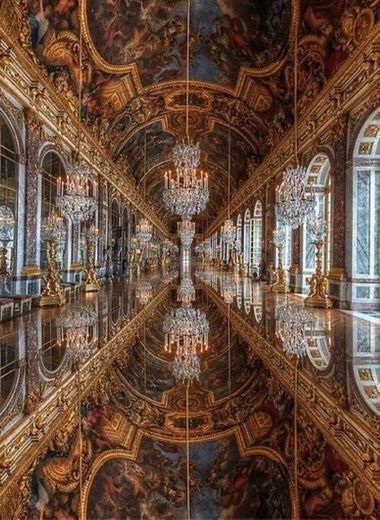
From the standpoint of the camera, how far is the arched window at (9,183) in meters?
8.68

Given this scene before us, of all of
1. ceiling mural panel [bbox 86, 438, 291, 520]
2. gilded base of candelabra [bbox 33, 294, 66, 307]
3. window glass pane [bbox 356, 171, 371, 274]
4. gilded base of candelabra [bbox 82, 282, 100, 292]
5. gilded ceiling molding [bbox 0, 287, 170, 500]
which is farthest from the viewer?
gilded base of candelabra [bbox 82, 282, 100, 292]

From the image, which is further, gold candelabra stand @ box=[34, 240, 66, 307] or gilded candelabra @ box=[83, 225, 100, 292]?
gilded candelabra @ box=[83, 225, 100, 292]

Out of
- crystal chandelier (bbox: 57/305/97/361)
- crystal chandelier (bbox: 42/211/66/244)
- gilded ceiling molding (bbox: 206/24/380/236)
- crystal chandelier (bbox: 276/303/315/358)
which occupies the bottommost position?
crystal chandelier (bbox: 276/303/315/358)

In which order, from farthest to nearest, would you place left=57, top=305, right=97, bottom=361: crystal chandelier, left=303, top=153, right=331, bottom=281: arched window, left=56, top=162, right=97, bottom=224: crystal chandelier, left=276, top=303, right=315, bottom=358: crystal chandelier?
left=303, top=153, right=331, bottom=281: arched window → left=56, top=162, right=97, bottom=224: crystal chandelier → left=276, top=303, right=315, bottom=358: crystal chandelier → left=57, top=305, right=97, bottom=361: crystal chandelier

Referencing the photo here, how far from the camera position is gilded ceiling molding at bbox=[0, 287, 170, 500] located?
7.30 ft

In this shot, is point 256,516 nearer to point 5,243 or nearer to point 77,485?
point 77,485

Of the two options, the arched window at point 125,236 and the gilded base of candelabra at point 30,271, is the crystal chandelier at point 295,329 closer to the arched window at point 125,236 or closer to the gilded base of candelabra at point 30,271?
the gilded base of candelabra at point 30,271

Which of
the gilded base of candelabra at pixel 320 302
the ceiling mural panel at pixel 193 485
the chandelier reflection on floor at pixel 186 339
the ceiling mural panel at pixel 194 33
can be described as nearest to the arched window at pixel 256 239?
the ceiling mural panel at pixel 194 33

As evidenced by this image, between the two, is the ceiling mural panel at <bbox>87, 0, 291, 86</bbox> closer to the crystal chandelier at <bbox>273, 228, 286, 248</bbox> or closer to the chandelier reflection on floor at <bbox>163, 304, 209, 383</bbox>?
the crystal chandelier at <bbox>273, 228, 286, 248</bbox>

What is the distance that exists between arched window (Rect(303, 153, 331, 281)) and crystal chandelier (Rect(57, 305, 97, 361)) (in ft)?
25.8

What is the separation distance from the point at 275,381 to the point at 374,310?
6.36 meters

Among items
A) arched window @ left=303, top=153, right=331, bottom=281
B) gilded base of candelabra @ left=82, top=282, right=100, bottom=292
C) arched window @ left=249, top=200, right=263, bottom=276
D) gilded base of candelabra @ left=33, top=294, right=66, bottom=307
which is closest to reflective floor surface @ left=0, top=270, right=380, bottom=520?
gilded base of candelabra @ left=33, top=294, right=66, bottom=307

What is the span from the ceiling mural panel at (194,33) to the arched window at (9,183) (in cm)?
424

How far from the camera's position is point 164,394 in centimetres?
336
